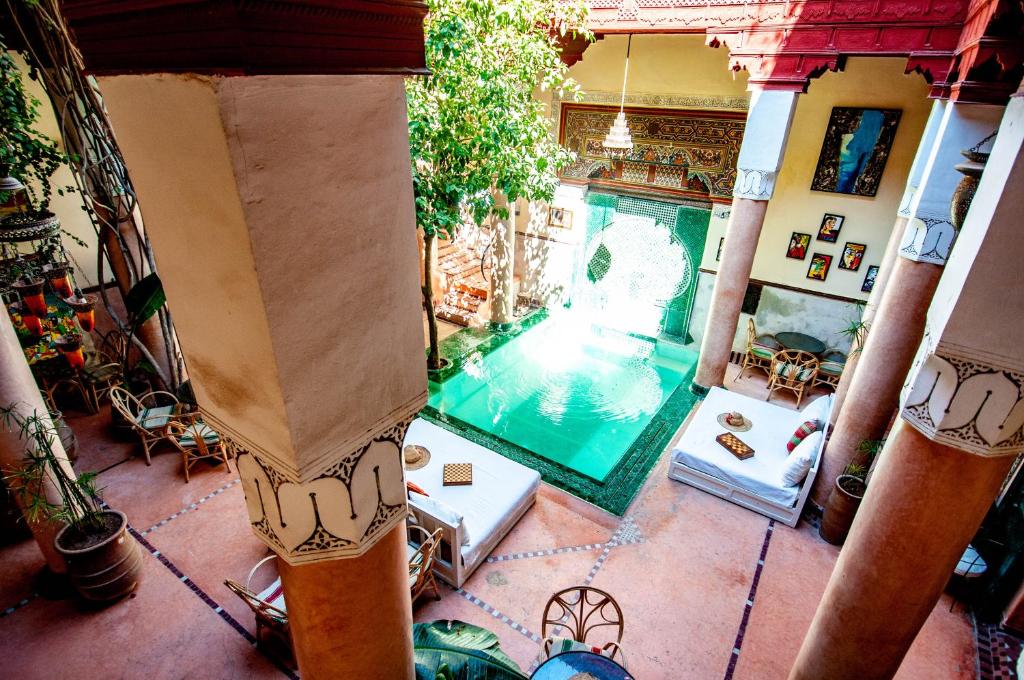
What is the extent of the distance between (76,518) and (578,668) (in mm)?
3275

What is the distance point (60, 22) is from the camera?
358cm

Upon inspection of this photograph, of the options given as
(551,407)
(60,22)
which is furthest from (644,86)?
(60,22)

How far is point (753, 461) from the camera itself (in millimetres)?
4723

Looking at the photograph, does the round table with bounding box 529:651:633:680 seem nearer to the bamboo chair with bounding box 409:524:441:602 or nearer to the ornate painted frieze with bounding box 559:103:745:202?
the bamboo chair with bounding box 409:524:441:602

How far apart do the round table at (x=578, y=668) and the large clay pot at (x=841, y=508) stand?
2.63 metres

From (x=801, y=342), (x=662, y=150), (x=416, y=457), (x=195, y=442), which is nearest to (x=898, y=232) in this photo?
(x=801, y=342)

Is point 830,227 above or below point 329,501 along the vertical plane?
above

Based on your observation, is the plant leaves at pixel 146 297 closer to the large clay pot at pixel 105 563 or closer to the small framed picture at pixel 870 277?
the large clay pot at pixel 105 563

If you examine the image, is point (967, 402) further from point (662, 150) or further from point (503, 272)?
point (503, 272)

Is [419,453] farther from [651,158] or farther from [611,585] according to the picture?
[651,158]

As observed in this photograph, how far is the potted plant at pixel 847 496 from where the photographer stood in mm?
4117

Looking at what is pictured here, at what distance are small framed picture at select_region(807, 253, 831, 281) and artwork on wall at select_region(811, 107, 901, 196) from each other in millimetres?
764

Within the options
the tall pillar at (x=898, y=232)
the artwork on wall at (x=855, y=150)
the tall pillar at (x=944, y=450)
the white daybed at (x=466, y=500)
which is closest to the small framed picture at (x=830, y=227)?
the artwork on wall at (x=855, y=150)

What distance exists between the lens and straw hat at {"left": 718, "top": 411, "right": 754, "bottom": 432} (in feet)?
17.1
